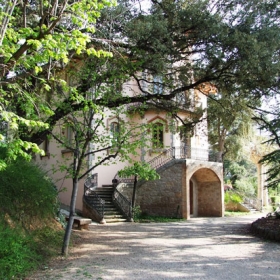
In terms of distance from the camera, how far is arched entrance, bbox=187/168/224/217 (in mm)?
21203

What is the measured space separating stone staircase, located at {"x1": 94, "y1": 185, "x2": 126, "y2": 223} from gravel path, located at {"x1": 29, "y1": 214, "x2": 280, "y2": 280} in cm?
438

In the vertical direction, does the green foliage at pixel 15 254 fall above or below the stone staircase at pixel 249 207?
below

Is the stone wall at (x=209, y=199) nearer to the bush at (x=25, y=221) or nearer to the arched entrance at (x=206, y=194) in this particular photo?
the arched entrance at (x=206, y=194)

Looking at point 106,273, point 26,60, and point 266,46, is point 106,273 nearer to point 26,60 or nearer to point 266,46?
point 26,60

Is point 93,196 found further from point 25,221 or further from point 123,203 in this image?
point 25,221

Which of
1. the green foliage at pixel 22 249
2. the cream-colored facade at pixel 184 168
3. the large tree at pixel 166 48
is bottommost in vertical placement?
the green foliage at pixel 22 249

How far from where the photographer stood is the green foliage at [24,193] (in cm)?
846

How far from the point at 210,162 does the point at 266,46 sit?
11865mm

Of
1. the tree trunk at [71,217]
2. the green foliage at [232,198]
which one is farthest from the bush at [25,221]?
the green foliage at [232,198]

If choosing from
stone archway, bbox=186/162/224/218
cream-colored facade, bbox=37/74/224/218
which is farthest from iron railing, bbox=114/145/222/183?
stone archway, bbox=186/162/224/218

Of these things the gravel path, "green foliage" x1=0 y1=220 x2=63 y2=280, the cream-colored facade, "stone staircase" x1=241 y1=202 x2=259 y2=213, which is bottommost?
the gravel path

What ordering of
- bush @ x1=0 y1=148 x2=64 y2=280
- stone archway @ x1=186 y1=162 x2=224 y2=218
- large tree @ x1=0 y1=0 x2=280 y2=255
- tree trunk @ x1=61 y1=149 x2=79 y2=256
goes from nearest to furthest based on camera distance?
bush @ x1=0 y1=148 x2=64 y2=280 → tree trunk @ x1=61 y1=149 x2=79 y2=256 → large tree @ x1=0 y1=0 x2=280 y2=255 → stone archway @ x1=186 y1=162 x2=224 y2=218

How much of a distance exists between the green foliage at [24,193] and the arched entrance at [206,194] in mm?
12488

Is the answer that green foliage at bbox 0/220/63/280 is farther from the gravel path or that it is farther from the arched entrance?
the arched entrance
